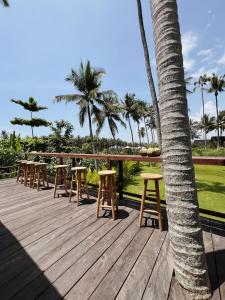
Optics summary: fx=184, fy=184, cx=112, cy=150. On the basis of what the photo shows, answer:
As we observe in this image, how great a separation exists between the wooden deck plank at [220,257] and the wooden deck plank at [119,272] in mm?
805

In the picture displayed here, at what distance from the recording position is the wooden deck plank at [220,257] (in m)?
1.62

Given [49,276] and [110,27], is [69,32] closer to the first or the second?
[110,27]

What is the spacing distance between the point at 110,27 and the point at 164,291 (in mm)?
8516

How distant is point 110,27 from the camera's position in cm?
743

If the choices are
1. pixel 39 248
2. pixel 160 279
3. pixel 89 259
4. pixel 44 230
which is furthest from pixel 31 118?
pixel 160 279

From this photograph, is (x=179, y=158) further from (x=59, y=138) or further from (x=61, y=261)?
(x=59, y=138)

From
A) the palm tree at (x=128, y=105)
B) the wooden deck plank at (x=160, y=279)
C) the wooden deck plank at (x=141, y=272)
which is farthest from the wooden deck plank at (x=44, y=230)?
the palm tree at (x=128, y=105)

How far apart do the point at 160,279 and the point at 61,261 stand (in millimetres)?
1060

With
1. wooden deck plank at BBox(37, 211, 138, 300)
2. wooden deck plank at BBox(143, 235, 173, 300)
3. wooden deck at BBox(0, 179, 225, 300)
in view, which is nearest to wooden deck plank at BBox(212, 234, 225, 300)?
wooden deck at BBox(0, 179, 225, 300)

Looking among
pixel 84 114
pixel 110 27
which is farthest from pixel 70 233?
pixel 84 114

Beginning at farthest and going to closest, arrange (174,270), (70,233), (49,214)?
(49,214) → (70,233) → (174,270)

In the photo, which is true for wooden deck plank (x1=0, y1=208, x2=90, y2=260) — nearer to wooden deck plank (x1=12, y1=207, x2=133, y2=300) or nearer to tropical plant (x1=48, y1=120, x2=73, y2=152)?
wooden deck plank (x1=12, y1=207, x2=133, y2=300)

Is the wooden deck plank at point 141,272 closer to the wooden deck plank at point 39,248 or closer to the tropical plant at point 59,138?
the wooden deck plank at point 39,248

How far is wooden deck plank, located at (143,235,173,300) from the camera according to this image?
1.55 m
